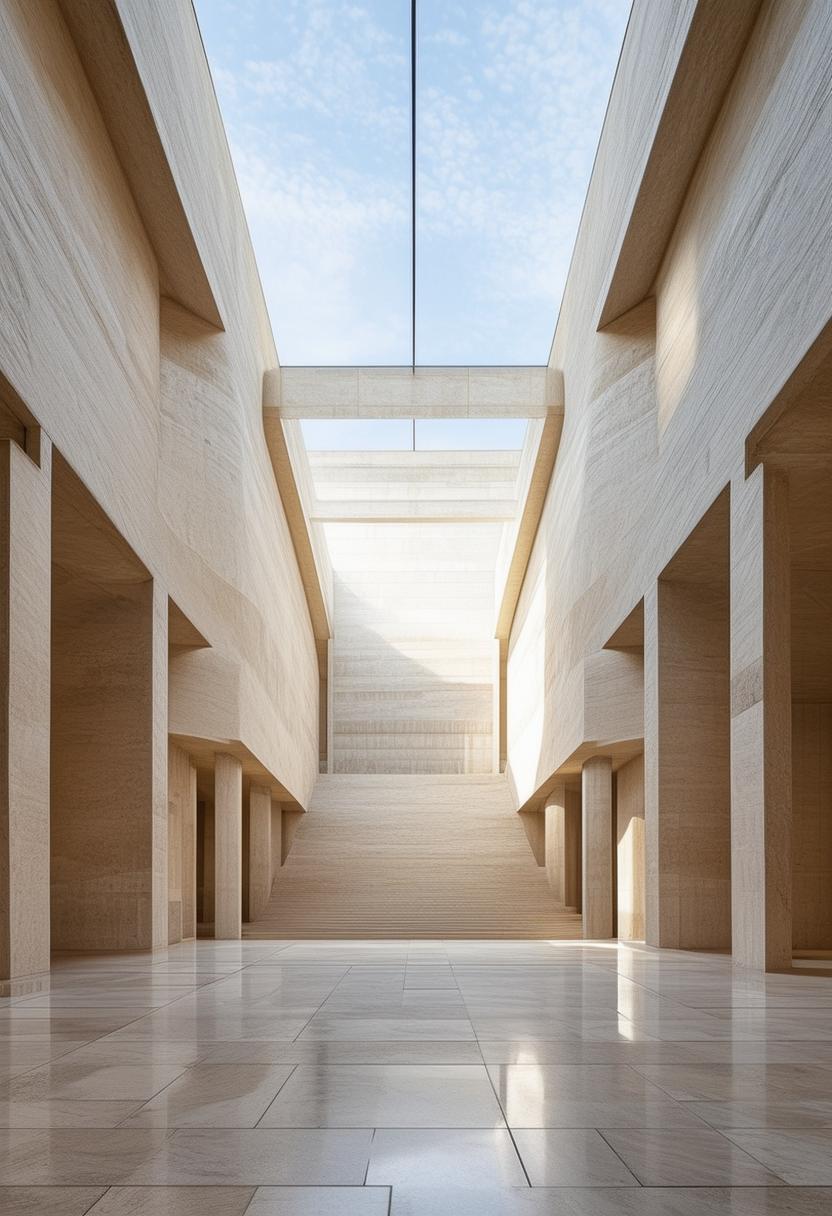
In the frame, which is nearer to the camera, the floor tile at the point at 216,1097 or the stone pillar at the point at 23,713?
the floor tile at the point at 216,1097

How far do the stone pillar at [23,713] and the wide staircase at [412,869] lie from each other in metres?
14.7

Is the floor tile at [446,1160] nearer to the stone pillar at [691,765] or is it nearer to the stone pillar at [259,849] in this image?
the stone pillar at [691,765]

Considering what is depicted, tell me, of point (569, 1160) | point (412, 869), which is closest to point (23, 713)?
point (569, 1160)

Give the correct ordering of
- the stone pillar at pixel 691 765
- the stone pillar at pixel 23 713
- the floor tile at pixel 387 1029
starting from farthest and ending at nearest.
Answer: the stone pillar at pixel 691 765 → the stone pillar at pixel 23 713 → the floor tile at pixel 387 1029

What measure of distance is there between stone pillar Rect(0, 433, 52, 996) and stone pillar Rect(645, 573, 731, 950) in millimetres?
7897

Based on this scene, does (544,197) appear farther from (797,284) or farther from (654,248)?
(797,284)

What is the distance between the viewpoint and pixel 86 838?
14.5 meters

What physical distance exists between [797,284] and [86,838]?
33.3 ft

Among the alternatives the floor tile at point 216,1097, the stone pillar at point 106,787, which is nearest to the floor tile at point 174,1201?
the floor tile at point 216,1097

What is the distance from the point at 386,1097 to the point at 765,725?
22.8 ft

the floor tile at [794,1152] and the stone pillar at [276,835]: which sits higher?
the floor tile at [794,1152]

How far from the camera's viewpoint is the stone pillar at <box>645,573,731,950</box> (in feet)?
48.9

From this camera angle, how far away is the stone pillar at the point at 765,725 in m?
10.4

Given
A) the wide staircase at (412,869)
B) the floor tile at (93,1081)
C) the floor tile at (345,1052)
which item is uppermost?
the floor tile at (93,1081)
